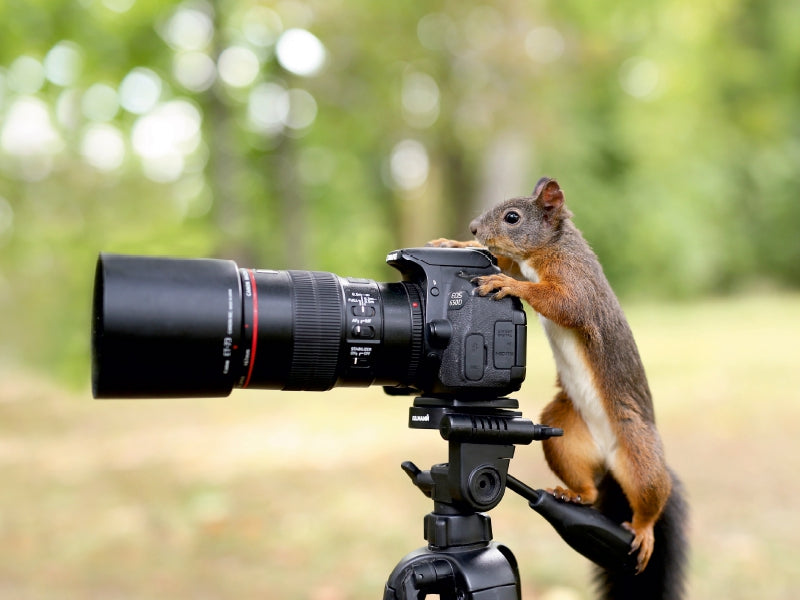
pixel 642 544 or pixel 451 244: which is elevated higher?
pixel 451 244

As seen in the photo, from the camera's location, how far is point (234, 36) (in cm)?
1002

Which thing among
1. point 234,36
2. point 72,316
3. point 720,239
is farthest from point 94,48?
point 720,239

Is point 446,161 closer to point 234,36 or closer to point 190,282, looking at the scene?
point 234,36

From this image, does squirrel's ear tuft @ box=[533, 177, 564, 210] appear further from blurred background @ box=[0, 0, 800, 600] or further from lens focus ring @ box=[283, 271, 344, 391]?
blurred background @ box=[0, 0, 800, 600]

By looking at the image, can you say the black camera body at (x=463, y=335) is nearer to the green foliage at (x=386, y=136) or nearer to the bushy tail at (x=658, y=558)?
the bushy tail at (x=658, y=558)

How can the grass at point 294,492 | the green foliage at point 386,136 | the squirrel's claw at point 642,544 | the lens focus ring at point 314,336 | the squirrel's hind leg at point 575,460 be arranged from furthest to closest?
1. the green foliage at point 386,136
2. the grass at point 294,492
3. the squirrel's hind leg at point 575,460
4. the squirrel's claw at point 642,544
5. the lens focus ring at point 314,336

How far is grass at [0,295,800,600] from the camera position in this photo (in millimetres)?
3121

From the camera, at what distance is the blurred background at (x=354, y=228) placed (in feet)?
11.4

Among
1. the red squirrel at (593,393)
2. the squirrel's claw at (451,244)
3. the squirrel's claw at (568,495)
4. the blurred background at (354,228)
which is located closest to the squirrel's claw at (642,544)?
the red squirrel at (593,393)

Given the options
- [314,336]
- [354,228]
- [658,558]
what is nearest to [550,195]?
[314,336]

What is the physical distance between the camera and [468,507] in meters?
1.60

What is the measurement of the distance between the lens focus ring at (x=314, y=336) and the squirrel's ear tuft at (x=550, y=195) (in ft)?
1.80

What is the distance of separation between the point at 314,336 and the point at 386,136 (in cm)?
932

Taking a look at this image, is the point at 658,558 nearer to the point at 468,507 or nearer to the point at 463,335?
the point at 468,507
